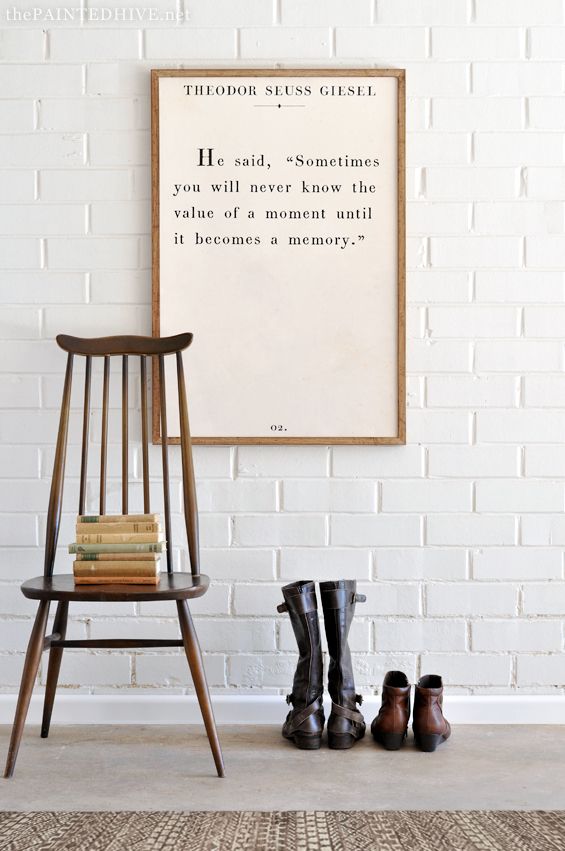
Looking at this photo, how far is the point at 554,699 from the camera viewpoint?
2133 mm

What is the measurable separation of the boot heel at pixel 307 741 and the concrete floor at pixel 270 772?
0.06 feet

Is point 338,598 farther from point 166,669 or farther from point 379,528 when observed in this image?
point 166,669

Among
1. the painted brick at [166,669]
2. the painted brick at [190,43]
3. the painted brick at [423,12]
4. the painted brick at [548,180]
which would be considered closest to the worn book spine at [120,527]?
the painted brick at [166,669]

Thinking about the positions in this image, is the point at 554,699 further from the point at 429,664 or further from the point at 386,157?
the point at 386,157

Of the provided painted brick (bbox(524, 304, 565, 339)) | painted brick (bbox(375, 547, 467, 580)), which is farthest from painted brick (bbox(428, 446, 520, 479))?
painted brick (bbox(524, 304, 565, 339))

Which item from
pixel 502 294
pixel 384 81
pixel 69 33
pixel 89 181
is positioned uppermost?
pixel 69 33

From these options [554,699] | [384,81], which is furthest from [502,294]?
→ [554,699]

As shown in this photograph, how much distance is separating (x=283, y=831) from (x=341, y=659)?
515 mm

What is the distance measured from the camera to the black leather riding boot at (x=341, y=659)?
1936 mm

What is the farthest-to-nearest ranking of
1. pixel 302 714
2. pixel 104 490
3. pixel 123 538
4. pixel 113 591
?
pixel 104 490 → pixel 302 714 → pixel 123 538 → pixel 113 591

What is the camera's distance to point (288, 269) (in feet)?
7.01

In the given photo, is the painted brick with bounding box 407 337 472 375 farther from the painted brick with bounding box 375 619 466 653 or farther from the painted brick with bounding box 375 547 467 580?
the painted brick with bounding box 375 619 466 653

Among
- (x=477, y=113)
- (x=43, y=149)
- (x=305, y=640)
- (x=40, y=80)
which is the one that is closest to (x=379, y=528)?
(x=305, y=640)

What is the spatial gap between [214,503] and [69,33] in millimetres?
1320
